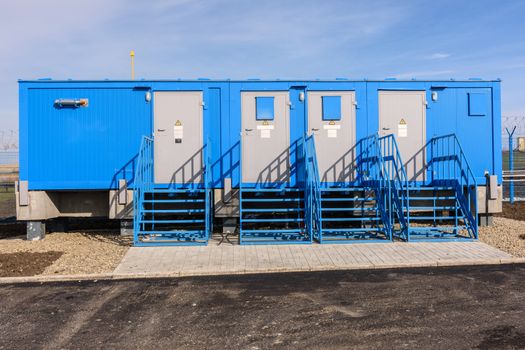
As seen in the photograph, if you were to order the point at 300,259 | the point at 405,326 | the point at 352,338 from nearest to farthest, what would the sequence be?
1. the point at 352,338
2. the point at 405,326
3. the point at 300,259

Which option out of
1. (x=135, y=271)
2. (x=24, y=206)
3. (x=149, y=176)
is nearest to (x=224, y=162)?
(x=149, y=176)

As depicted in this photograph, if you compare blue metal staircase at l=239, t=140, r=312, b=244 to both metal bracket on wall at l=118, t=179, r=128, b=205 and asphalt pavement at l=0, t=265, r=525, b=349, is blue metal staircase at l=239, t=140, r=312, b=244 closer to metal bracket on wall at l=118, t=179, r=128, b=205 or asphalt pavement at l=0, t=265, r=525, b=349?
asphalt pavement at l=0, t=265, r=525, b=349

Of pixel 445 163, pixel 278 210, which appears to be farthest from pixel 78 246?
pixel 445 163

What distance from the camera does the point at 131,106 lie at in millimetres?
10047

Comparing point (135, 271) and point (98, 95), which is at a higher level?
point (98, 95)

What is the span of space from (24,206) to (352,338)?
807 centimetres

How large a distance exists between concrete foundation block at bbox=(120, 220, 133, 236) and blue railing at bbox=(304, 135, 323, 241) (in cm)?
389

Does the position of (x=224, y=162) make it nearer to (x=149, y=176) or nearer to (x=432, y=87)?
(x=149, y=176)

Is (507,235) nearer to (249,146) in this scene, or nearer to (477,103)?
(477,103)

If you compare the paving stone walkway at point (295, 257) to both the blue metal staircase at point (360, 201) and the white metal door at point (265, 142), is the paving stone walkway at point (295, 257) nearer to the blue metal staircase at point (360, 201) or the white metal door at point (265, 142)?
the blue metal staircase at point (360, 201)

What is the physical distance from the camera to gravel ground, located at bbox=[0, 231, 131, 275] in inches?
286

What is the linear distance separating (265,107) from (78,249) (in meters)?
4.91

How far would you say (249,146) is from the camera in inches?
397

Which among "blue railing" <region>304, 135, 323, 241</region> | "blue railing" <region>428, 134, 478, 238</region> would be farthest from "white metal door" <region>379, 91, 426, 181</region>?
"blue railing" <region>304, 135, 323, 241</region>
